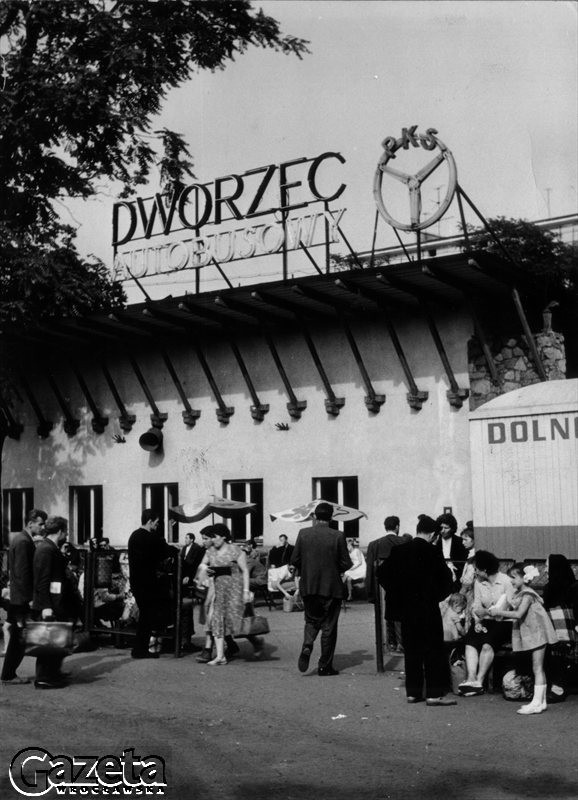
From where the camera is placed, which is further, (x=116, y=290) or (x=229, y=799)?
(x=116, y=290)

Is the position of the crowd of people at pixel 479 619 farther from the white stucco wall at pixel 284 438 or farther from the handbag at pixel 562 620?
the white stucco wall at pixel 284 438

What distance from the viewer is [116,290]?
1048 inches

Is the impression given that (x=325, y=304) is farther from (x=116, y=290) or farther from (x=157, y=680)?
(x=157, y=680)

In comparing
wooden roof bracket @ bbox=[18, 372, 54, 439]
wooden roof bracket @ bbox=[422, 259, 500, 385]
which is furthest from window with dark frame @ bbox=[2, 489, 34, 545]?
wooden roof bracket @ bbox=[422, 259, 500, 385]

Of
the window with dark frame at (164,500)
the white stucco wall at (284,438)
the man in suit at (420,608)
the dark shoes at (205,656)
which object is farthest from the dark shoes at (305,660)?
the window with dark frame at (164,500)

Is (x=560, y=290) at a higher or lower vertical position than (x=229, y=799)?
higher

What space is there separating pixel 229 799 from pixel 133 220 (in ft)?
78.8

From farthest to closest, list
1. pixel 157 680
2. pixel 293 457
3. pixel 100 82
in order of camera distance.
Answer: pixel 293 457 → pixel 100 82 → pixel 157 680

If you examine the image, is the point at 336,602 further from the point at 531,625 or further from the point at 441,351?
the point at 441,351

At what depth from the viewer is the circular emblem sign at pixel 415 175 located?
23031mm

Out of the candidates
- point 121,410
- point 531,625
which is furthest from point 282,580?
point 531,625

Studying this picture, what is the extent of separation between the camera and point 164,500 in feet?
94.8

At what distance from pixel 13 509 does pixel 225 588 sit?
20313mm

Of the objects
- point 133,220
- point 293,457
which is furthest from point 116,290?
point 293,457
